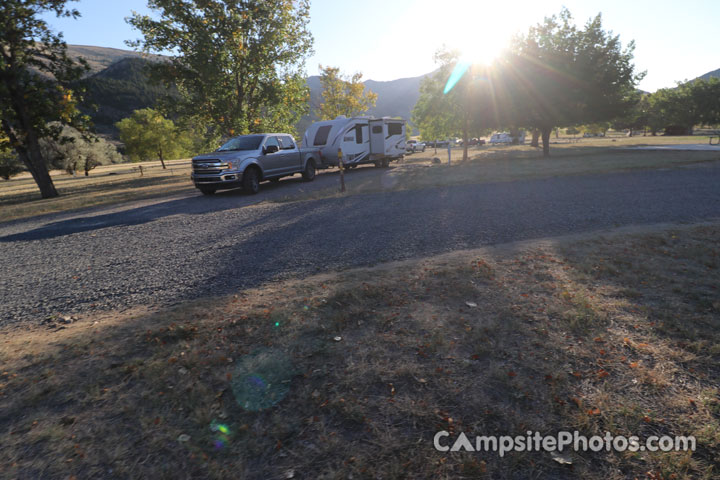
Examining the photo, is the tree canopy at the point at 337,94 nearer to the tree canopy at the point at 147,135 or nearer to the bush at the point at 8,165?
the tree canopy at the point at 147,135

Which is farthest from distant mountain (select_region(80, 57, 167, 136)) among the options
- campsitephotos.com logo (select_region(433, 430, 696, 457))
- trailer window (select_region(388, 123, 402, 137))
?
campsitephotos.com logo (select_region(433, 430, 696, 457))

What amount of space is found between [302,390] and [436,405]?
975mm

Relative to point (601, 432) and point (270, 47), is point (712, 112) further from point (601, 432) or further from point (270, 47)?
point (601, 432)

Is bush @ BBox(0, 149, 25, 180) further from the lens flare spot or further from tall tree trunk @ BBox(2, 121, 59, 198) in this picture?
the lens flare spot

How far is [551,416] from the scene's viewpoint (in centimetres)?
234

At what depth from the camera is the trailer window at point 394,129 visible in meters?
22.8

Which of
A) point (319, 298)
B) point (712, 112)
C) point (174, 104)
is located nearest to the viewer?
point (319, 298)

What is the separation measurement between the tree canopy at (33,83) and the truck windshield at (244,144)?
9164 mm

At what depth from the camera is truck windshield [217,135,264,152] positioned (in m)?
13.9

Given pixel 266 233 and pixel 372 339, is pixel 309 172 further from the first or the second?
pixel 372 339

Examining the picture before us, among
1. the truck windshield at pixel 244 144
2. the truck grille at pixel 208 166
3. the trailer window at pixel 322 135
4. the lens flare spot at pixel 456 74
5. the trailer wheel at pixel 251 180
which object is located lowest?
the trailer wheel at pixel 251 180

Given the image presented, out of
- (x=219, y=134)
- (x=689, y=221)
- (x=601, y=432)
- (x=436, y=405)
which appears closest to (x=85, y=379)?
(x=436, y=405)

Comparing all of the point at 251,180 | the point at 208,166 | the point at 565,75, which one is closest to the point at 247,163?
the point at 251,180

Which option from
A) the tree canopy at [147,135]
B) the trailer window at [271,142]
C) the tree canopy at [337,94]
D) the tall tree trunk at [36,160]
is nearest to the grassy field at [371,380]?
the trailer window at [271,142]
